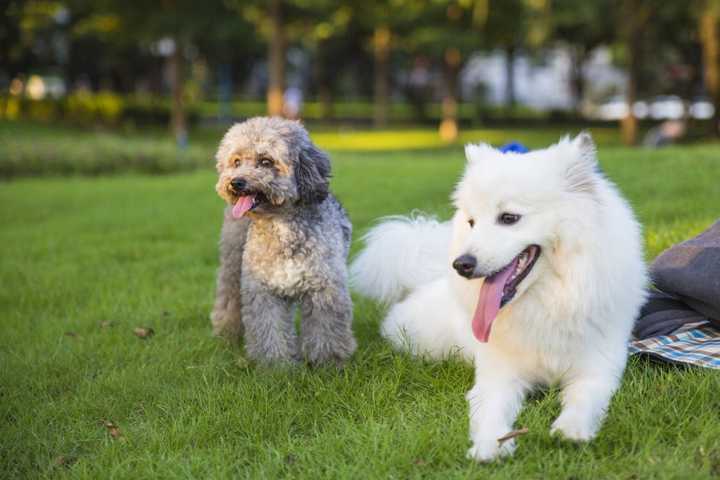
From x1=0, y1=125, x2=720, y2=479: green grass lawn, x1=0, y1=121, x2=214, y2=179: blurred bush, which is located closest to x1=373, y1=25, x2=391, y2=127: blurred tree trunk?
x1=0, y1=121, x2=214, y2=179: blurred bush

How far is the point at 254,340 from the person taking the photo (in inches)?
168

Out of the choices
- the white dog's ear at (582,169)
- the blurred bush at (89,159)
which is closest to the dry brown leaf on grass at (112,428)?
the white dog's ear at (582,169)

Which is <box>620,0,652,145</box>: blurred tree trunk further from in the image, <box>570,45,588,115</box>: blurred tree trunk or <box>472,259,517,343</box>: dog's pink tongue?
<box>472,259,517,343</box>: dog's pink tongue

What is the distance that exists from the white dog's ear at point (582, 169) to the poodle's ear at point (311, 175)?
5.11 feet

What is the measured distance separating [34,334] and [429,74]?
5289 cm

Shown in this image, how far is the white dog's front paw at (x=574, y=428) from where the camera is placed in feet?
9.68

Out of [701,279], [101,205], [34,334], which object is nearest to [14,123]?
[101,205]

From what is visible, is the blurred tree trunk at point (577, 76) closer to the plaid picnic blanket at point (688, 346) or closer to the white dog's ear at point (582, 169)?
the plaid picnic blanket at point (688, 346)

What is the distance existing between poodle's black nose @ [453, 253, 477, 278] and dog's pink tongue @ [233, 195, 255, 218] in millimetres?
1506

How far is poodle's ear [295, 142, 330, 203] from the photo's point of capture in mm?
4121

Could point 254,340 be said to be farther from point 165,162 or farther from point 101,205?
point 165,162

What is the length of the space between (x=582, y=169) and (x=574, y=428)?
3.42ft

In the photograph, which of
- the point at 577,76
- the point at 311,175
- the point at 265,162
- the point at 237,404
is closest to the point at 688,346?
the point at 311,175

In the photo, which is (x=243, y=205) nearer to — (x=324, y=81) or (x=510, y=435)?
(x=510, y=435)
